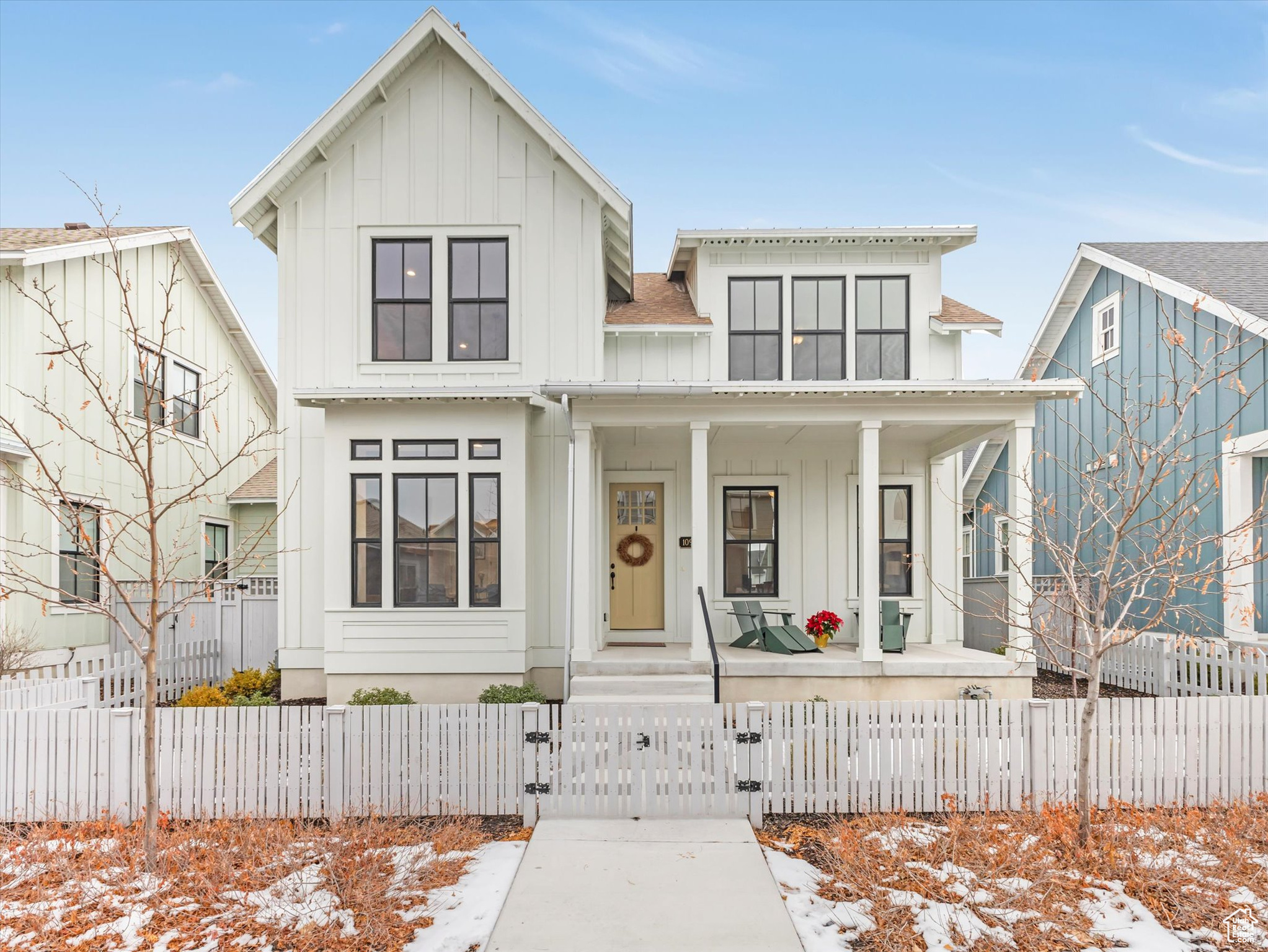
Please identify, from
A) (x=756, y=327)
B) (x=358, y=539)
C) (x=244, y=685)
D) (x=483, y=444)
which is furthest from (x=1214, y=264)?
(x=244, y=685)

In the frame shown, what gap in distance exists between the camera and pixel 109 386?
10281 mm

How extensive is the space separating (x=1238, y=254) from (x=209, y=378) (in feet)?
68.4

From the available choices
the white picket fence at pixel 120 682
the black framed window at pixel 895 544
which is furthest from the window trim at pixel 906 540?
the white picket fence at pixel 120 682

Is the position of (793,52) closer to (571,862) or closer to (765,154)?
(765,154)

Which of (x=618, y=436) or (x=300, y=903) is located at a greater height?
(x=618, y=436)

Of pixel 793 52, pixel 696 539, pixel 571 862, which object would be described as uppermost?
pixel 793 52

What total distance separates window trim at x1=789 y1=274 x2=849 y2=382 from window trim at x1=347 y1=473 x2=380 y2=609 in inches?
249

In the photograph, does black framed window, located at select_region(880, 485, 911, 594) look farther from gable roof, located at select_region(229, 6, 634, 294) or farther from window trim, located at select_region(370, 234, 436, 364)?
window trim, located at select_region(370, 234, 436, 364)

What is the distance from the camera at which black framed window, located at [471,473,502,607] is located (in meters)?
9.84

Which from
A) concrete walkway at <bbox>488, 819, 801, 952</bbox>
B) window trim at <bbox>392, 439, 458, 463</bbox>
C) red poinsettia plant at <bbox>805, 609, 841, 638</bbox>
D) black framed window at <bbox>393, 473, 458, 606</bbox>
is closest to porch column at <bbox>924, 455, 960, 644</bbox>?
red poinsettia plant at <bbox>805, 609, 841, 638</bbox>

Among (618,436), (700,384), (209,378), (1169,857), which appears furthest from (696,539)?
(209,378)

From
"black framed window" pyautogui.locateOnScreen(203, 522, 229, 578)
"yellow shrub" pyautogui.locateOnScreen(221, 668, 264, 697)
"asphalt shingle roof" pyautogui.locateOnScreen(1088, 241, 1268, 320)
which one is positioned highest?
"asphalt shingle roof" pyautogui.locateOnScreen(1088, 241, 1268, 320)

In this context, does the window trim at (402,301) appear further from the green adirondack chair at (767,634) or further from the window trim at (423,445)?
the green adirondack chair at (767,634)

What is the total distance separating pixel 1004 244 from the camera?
34.4m
